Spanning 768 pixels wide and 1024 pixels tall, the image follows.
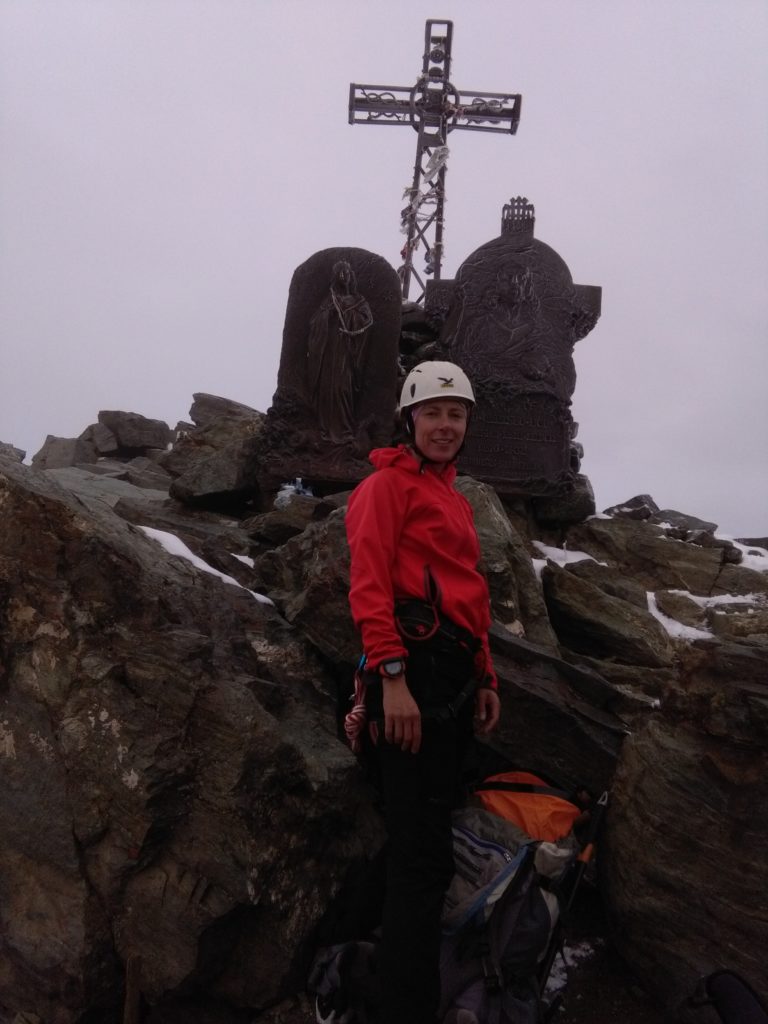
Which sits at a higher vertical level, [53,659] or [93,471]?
[93,471]

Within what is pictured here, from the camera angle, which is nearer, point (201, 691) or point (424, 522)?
point (424, 522)

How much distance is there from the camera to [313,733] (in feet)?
11.1

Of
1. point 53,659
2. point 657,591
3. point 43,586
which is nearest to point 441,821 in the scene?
point 53,659

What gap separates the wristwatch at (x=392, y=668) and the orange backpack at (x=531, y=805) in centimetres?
124

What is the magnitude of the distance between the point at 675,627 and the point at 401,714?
4.96 metres

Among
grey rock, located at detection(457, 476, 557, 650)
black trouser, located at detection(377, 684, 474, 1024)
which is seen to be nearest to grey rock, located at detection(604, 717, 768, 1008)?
black trouser, located at detection(377, 684, 474, 1024)

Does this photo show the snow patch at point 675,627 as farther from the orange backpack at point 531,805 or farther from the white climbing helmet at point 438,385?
the white climbing helmet at point 438,385

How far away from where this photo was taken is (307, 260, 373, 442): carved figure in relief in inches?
326

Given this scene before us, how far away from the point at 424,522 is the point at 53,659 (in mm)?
1670

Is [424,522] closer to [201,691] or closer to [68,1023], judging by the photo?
[201,691]

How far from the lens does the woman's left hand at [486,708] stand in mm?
2941

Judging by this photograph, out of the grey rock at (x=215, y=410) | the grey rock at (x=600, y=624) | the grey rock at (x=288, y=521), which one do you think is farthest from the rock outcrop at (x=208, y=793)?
the grey rock at (x=215, y=410)

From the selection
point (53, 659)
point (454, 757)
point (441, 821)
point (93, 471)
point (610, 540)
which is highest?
point (93, 471)

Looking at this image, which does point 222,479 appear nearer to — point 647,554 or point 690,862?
point 647,554
